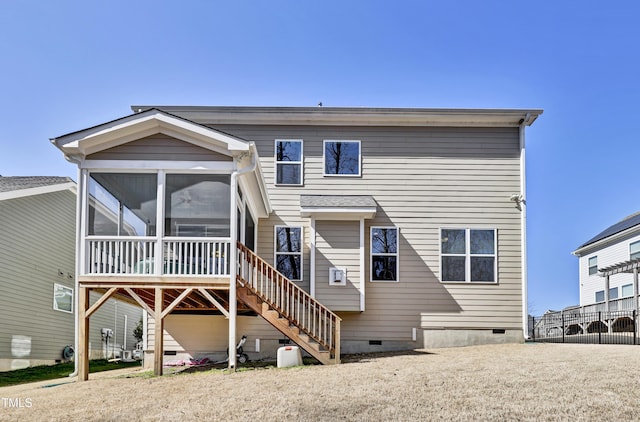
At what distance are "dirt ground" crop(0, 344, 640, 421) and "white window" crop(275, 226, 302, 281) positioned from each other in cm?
394

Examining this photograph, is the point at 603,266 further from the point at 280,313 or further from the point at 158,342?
the point at 158,342

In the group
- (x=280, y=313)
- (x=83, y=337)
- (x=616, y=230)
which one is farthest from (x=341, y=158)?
(x=616, y=230)

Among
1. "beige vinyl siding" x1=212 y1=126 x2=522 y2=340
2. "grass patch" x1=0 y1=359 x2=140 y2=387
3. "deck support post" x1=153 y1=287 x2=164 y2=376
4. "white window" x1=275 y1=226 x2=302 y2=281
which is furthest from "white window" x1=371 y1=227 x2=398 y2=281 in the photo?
"grass patch" x1=0 y1=359 x2=140 y2=387

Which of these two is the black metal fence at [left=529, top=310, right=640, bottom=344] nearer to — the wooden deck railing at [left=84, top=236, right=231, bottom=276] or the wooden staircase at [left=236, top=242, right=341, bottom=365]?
the wooden staircase at [left=236, top=242, right=341, bottom=365]

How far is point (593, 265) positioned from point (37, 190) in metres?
24.6

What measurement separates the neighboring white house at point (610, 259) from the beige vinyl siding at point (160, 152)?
17.0 m

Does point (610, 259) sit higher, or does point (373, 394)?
point (610, 259)

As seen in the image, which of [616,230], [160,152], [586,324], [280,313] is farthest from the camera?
[616,230]

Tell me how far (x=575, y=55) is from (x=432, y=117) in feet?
20.9

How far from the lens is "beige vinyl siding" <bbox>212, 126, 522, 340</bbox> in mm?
14750

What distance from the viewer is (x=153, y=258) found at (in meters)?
11.2

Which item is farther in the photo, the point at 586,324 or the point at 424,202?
the point at 586,324

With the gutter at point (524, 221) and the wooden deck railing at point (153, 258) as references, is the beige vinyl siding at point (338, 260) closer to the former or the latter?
the wooden deck railing at point (153, 258)

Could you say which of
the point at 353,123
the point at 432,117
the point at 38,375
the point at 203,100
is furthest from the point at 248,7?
the point at 38,375
